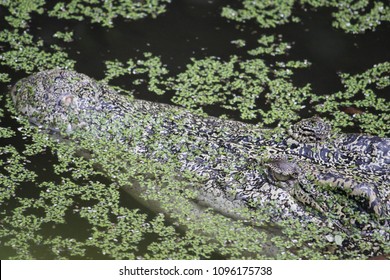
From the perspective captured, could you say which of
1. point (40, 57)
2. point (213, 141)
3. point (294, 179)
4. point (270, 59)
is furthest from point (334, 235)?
point (40, 57)

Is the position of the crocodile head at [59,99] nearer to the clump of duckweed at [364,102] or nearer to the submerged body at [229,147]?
the submerged body at [229,147]

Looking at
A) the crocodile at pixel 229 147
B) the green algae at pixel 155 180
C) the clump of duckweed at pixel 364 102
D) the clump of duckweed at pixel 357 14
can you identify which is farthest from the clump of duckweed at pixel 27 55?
the clump of duckweed at pixel 357 14

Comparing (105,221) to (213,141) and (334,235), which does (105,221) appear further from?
(334,235)

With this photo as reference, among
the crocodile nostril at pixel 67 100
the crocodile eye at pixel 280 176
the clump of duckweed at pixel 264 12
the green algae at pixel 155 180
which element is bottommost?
the green algae at pixel 155 180

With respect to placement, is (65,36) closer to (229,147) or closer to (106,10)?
(106,10)

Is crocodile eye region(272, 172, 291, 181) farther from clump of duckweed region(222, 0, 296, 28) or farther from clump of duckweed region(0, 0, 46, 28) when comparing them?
clump of duckweed region(0, 0, 46, 28)

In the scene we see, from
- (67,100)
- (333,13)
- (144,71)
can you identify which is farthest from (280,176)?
(333,13)
